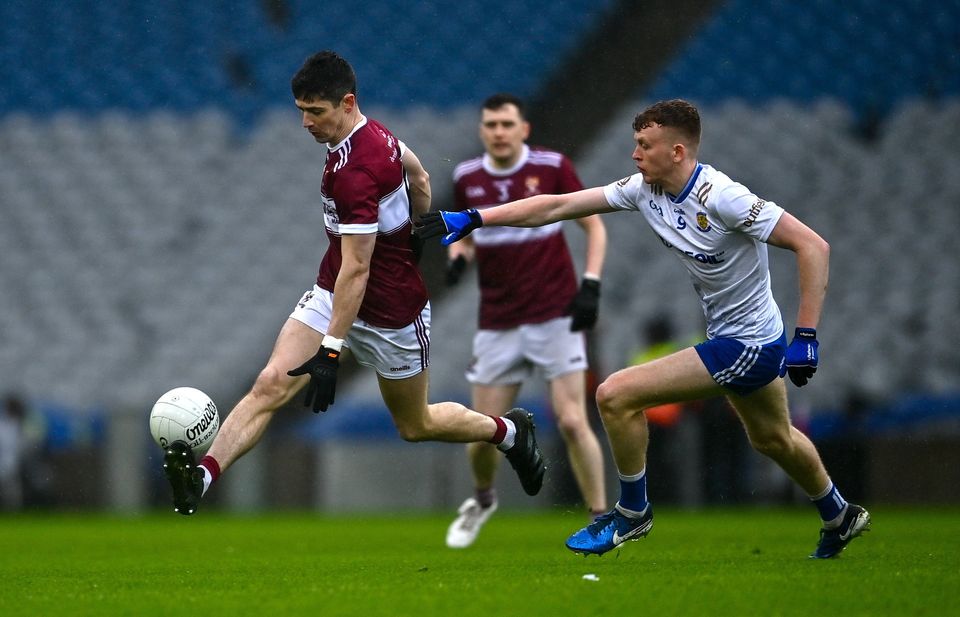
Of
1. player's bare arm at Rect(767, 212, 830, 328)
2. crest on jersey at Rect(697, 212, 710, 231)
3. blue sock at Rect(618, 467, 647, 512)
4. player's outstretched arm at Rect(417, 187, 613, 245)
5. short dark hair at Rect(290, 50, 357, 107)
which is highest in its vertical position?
short dark hair at Rect(290, 50, 357, 107)

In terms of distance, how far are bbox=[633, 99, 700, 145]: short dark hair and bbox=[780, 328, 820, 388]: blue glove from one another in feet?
2.73

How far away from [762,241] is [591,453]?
2.25 m

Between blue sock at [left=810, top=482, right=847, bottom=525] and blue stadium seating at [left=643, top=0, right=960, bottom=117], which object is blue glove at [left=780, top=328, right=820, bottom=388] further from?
blue stadium seating at [left=643, top=0, right=960, bottom=117]

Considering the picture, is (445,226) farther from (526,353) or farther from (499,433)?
(526,353)

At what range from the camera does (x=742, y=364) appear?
486cm

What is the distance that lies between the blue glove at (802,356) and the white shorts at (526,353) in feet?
7.78

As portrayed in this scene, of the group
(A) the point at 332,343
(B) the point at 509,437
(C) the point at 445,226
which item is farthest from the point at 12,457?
(C) the point at 445,226

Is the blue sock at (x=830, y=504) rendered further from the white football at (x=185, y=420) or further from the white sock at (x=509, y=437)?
the white football at (x=185, y=420)

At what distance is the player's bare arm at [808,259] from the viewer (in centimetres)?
468

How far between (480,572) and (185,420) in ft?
4.38

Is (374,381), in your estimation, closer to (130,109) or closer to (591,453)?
(130,109)

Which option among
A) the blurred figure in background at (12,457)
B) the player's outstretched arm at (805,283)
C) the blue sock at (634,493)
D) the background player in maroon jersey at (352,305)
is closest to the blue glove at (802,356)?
the player's outstretched arm at (805,283)

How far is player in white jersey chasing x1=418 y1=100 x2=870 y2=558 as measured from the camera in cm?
485

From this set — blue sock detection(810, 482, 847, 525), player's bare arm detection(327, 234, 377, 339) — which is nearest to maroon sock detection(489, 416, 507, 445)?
player's bare arm detection(327, 234, 377, 339)
